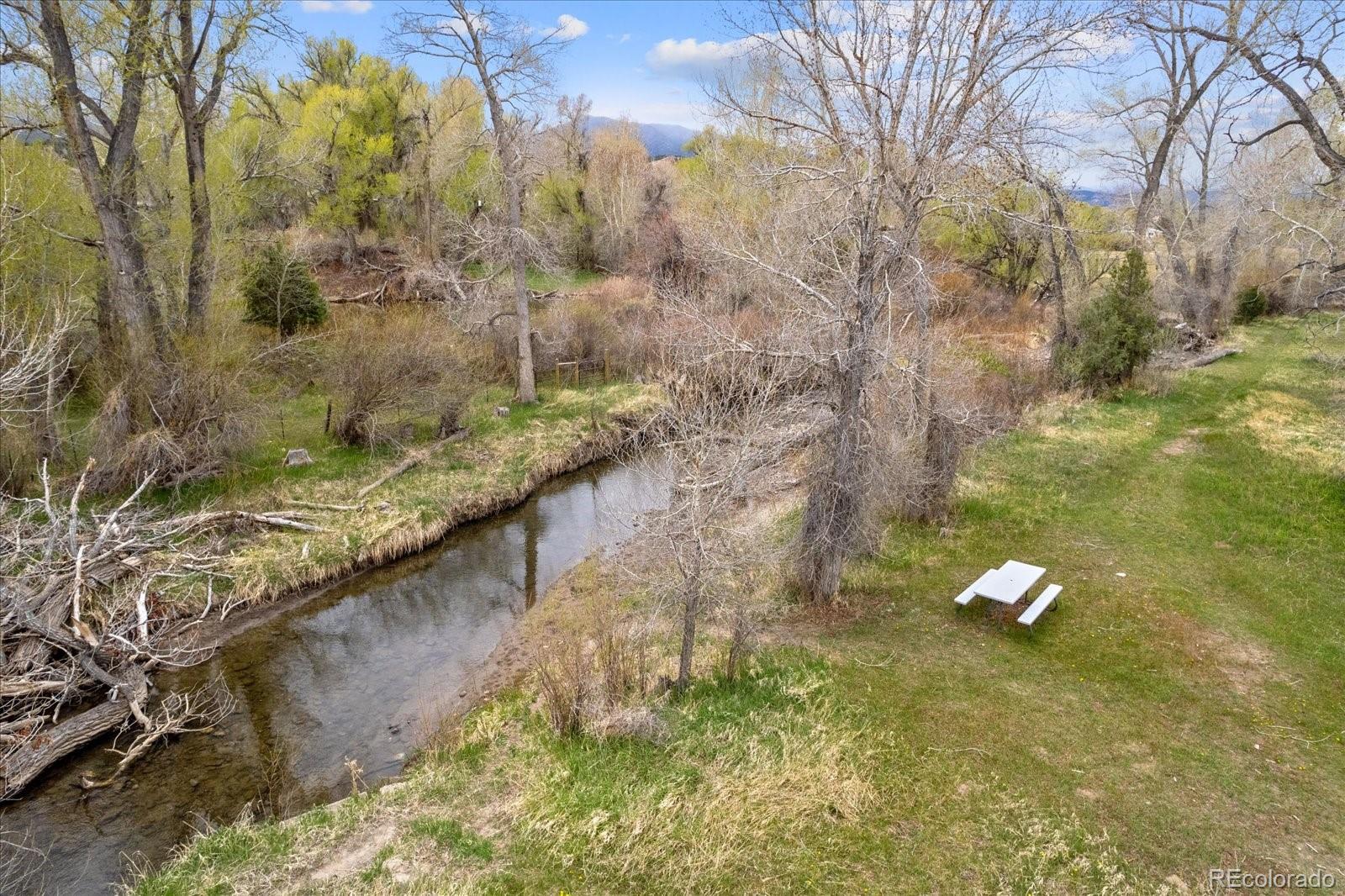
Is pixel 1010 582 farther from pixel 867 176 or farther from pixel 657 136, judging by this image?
pixel 657 136

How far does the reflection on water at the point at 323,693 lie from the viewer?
21.8ft

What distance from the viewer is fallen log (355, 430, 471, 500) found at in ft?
43.2

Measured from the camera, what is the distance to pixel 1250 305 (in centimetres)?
3009

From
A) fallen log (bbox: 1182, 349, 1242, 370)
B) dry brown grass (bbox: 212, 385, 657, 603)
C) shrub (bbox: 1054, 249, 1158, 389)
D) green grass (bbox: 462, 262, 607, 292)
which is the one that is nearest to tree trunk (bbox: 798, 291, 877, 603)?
dry brown grass (bbox: 212, 385, 657, 603)

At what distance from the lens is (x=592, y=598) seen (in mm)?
10250

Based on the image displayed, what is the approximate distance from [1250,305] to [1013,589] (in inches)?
1214

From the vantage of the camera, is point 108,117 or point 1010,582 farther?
point 108,117

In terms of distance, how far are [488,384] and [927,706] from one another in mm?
15686

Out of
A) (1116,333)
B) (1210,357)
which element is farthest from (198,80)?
(1210,357)

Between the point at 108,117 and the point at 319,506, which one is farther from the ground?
the point at 108,117

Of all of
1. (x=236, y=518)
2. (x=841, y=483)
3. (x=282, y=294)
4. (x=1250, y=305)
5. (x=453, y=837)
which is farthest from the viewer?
(x=1250, y=305)

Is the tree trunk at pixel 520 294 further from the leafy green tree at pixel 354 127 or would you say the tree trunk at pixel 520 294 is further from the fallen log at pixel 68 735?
the leafy green tree at pixel 354 127

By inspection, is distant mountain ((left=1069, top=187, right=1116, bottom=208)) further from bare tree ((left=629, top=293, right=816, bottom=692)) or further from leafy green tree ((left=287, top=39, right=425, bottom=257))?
leafy green tree ((left=287, top=39, right=425, bottom=257))

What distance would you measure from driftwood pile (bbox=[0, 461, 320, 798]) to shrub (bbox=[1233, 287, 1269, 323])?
119 feet
